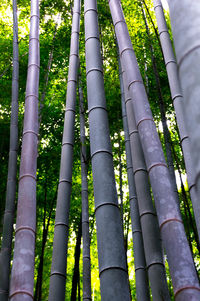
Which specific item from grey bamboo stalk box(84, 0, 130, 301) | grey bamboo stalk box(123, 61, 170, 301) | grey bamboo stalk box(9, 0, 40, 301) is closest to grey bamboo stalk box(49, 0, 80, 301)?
grey bamboo stalk box(9, 0, 40, 301)

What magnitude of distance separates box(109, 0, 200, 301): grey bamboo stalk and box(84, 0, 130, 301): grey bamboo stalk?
22cm

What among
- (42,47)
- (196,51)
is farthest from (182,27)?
(42,47)

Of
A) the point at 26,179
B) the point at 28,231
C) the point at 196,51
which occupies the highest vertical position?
the point at 26,179

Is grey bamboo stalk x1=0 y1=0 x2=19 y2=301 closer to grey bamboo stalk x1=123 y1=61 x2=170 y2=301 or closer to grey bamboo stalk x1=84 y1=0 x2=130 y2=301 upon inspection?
grey bamboo stalk x1=123 y1=61 x2=170 y2=301

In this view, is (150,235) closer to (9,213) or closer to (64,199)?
(64,199)

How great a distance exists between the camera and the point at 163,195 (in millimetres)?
1946

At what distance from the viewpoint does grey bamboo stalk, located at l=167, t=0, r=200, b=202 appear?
0.72m

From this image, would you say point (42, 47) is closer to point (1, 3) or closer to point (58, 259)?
point (1, 3)

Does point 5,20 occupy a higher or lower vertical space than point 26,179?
higher

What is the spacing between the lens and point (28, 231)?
2.18m

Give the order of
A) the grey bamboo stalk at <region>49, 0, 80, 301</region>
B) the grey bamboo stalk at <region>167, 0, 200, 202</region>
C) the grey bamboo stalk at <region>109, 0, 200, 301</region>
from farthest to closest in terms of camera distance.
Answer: the grey bamboo stalk at <region>49, 0, 80, 301</region> → the grey bamboo stalk at <region>109, 0, 200, 301</region> → the grey bamboo stalk at <region>167, 0, 200, 202</region>

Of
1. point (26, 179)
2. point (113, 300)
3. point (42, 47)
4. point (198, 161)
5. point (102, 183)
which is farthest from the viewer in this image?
point (42, 47)

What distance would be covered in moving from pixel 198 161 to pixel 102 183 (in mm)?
1282

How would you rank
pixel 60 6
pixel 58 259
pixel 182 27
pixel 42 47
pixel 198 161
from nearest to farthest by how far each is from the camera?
pixel 198 161 → pixel 182 27 → pixel 58 259 → pixel 60 6 → pixel 42 47
